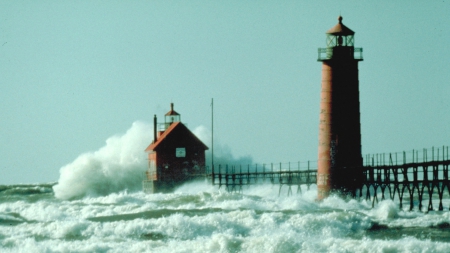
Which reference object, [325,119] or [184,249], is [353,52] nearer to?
[325,119]

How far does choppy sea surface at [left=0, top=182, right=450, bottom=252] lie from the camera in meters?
26.7

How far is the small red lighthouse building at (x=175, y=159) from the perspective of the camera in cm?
5656

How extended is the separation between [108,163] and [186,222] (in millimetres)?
36137

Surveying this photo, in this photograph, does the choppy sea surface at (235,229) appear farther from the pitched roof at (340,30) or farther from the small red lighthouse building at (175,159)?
the small red lighthouse building at (175,159)

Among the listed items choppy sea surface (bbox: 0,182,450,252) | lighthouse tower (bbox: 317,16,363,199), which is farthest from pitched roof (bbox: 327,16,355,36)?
choppy sea surface (bbox: 0,182,450,252)

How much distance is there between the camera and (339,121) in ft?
134

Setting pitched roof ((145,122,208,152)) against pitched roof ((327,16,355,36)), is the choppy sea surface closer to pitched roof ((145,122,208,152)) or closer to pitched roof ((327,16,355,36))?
pitched roof ((327,16,355,36))

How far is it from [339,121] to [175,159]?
18.4m

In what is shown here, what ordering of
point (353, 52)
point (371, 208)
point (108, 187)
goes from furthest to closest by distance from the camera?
1. point (108, 187)
2. point (353, 52)
3. point (371, 208)

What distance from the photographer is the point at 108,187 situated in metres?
66.8

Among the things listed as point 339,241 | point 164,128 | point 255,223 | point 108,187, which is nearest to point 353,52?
point 255,223

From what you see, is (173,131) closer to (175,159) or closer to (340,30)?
(175,159)

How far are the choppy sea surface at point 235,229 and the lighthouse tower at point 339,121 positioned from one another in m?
0.98

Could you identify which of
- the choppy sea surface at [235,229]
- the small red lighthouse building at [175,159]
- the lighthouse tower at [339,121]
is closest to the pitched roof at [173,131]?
the small red lighthouse building at [175,159]
